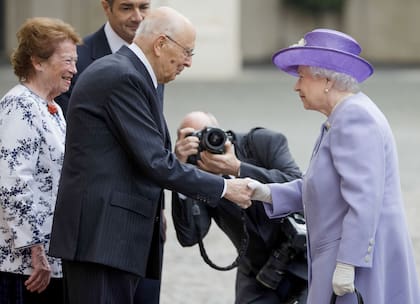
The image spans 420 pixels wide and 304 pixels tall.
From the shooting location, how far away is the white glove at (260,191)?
4.91 metres

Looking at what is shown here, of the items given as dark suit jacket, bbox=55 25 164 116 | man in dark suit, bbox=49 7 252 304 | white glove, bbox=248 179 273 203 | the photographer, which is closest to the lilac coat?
white glove, bbox=248 179 273 203

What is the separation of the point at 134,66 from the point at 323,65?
2.47 ft

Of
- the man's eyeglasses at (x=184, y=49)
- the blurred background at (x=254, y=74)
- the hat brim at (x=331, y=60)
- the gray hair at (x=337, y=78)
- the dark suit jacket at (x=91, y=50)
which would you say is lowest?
the gray hair at (x=337, y=78)

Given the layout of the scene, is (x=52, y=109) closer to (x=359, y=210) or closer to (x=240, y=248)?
(x=240, y=248)

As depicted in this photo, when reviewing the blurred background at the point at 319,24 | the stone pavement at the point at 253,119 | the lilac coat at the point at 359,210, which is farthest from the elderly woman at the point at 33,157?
the blurred background at the point at 319,24

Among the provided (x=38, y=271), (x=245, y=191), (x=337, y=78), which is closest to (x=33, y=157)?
(x=38, y=271)

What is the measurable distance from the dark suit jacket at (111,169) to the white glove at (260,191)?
46 cm

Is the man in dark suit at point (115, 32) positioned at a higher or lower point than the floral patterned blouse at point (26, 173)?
higher

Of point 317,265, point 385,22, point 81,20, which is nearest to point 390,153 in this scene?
point 317,265

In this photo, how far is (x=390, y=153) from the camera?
4445mm

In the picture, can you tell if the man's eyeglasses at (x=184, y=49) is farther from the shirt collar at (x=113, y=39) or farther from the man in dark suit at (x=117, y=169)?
the shirt collar at (x=113, y=39)

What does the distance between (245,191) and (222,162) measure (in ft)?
1.51

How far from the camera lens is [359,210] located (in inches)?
170

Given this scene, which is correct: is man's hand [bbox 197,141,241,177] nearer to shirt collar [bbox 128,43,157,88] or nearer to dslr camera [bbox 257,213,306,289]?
dslr camera [bbox 257,213,306,289]
